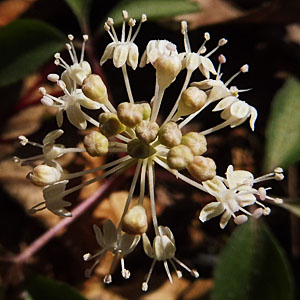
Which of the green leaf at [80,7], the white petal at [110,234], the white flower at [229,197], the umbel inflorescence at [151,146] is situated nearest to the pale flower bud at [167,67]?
the umbel inflorescence at [151,146]

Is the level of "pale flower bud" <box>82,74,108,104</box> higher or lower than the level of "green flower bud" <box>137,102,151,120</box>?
higher

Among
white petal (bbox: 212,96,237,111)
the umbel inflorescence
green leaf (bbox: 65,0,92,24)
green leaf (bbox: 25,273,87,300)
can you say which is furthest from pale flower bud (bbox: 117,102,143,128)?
green leaf (bbox: 65,0,92,24)

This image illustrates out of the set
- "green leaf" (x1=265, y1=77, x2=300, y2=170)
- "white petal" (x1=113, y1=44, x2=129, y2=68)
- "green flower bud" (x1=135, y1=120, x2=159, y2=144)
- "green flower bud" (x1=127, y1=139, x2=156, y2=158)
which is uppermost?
"white petal" (x1=113, y1=44, x2=129, y2=68)

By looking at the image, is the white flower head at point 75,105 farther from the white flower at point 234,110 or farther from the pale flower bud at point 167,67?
the white flower at point 234,110

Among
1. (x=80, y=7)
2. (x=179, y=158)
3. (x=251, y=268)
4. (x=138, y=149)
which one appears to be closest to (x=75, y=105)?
(x=138, y=149)

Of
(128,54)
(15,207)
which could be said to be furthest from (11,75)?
(128,54)

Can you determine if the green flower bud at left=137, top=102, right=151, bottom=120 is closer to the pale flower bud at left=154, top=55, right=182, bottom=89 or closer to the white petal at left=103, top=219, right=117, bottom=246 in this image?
the pale flower bud at left=154, top=55, right=182, bottom=89

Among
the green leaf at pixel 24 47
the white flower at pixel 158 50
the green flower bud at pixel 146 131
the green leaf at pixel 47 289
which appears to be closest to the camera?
the green flower bud at pixel 146 131
